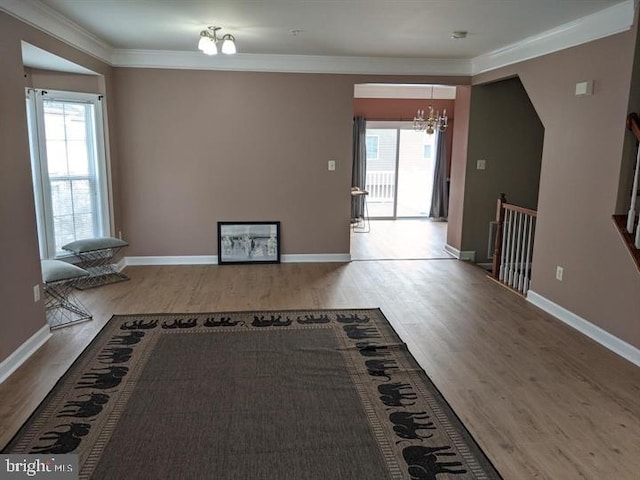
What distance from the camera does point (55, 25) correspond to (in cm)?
386

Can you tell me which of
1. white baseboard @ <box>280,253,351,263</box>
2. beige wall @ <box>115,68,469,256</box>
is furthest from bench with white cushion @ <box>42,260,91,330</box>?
white baseboard @ <box>280,253,351,263</box>

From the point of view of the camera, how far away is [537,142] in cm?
608

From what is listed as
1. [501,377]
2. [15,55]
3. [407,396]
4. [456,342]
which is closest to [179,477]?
[407,396]

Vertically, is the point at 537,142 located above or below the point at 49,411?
above

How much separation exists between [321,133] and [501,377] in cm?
369

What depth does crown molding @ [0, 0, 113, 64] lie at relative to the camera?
10.7 feet

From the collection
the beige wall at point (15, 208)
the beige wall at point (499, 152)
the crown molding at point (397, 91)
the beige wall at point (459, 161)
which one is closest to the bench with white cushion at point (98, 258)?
the beige wall at point (15, 208)

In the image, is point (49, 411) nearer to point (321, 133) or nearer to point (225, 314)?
point (225, 314)

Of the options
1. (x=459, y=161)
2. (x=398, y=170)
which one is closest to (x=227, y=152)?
(x=459, y=161)

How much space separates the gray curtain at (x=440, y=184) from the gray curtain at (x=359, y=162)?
152 cm

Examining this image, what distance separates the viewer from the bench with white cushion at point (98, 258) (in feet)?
16.1

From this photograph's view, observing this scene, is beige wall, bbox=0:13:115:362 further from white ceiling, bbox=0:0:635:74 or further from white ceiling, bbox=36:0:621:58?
white ceiling, bbox=36:0:621:58

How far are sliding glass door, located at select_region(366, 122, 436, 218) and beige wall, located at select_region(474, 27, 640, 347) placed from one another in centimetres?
498

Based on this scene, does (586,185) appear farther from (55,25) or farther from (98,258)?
(98,258)
